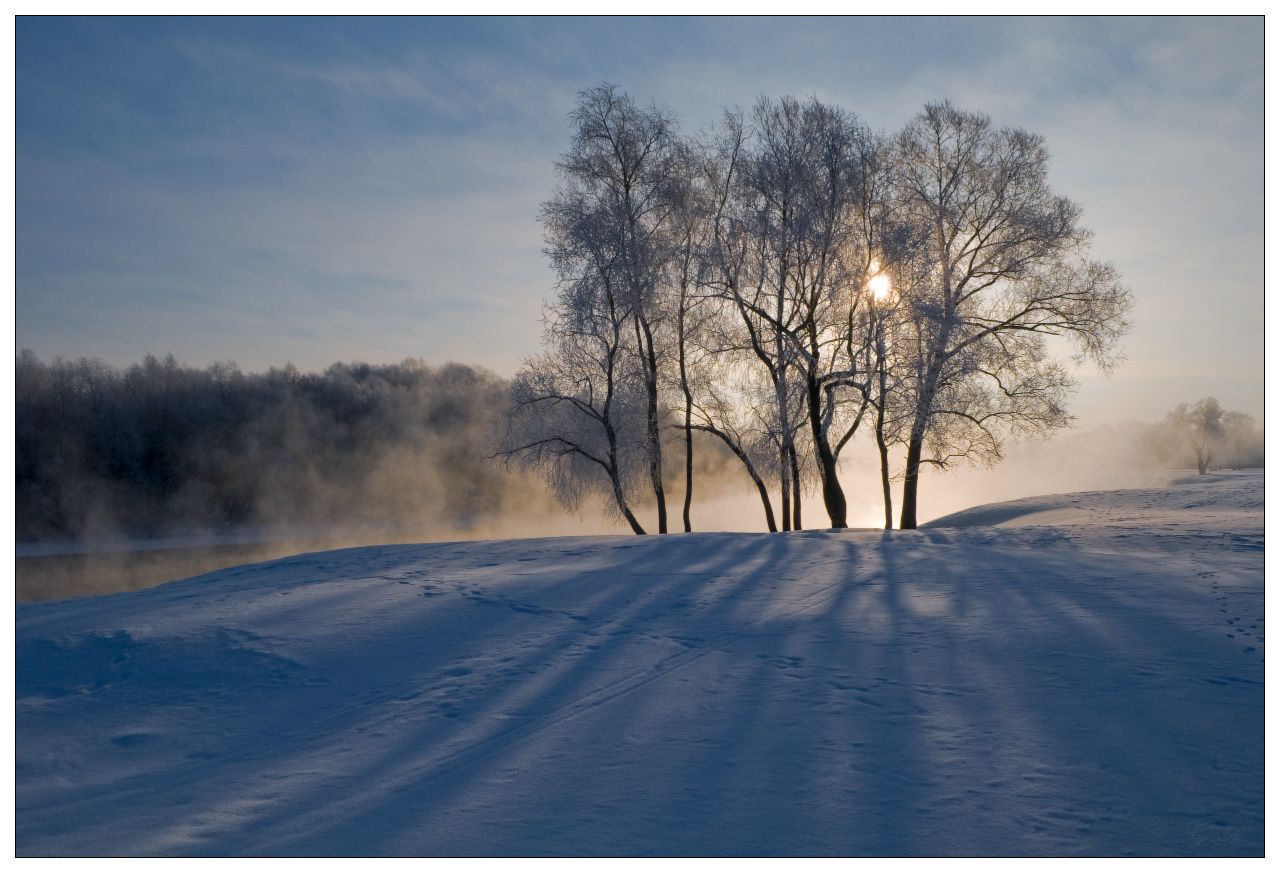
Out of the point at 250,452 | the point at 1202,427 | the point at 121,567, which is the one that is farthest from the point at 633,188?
the point at 1202,427

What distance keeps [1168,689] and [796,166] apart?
13501 millimetres

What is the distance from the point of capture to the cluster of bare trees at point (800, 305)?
15742 mm

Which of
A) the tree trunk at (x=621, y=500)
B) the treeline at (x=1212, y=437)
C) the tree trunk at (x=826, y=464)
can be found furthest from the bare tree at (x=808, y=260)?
the treeline at (x=1212, y=437)

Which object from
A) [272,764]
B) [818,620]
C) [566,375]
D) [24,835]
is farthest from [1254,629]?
[566,375]

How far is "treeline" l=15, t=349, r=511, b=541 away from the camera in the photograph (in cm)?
3562

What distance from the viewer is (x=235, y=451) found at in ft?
134

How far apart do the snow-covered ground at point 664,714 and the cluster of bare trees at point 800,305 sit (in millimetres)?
8492

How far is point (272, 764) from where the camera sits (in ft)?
13.6

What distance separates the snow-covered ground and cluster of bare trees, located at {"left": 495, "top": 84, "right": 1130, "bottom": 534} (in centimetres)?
849

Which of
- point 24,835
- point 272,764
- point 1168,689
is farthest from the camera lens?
point 1168,689

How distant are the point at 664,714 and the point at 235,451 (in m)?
43.2

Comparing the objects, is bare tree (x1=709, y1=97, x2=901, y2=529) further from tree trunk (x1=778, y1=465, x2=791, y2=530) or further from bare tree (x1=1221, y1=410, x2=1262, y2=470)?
bare tree (x1=1221, y1=410, x2=1262, y2=470)

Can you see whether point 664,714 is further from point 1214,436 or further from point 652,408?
point 1214,436

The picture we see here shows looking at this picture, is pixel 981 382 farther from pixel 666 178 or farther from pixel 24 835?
pixel 24 835
